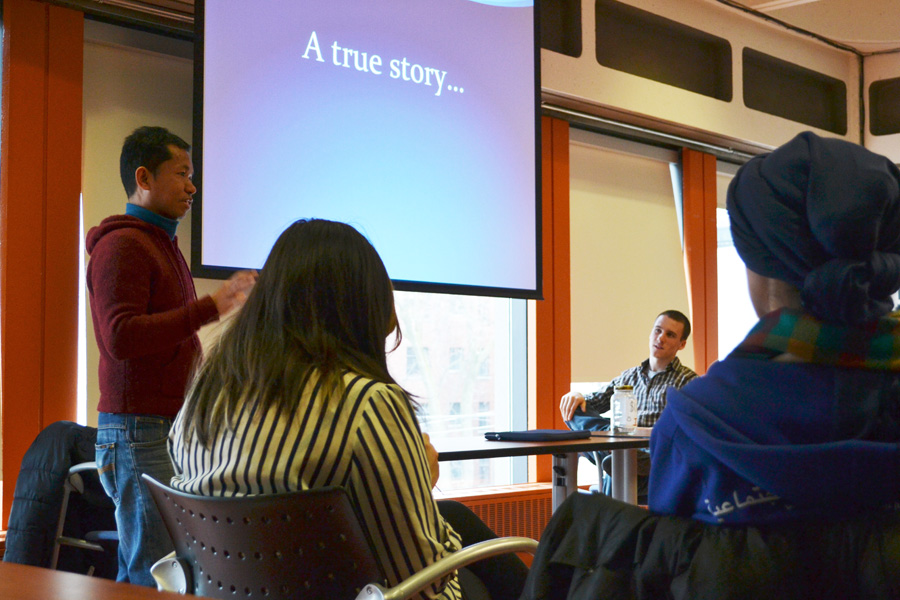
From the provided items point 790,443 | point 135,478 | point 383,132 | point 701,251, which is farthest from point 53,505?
point 701,251

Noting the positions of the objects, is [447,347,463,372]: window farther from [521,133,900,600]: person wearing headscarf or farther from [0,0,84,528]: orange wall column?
[521,133,900,600]: person wearing headscarf

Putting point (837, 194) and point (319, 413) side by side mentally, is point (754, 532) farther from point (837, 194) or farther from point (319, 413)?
point (319, 413)

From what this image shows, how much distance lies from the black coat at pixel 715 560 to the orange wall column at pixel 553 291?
3573mm

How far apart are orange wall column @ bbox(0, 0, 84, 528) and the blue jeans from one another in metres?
0.97

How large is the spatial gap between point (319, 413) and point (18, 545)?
5.45 ft

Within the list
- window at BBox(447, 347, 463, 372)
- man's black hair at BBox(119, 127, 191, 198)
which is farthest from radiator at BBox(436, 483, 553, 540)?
man's black hair at BBox(119, 127, 191, 198)

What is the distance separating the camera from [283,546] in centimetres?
114

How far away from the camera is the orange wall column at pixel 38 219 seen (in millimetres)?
2900

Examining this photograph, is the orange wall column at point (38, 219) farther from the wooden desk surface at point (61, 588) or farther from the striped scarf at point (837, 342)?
the striped scarf at point (837, 342)

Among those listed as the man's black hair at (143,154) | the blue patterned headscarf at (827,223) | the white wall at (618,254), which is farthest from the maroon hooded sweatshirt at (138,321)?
the white wall at (618,254)

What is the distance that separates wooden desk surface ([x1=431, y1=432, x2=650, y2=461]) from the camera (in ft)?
7.71

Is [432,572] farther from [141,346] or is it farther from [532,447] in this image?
[532,447]

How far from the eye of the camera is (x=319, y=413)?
3.97ft

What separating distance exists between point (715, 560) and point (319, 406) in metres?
0.58
